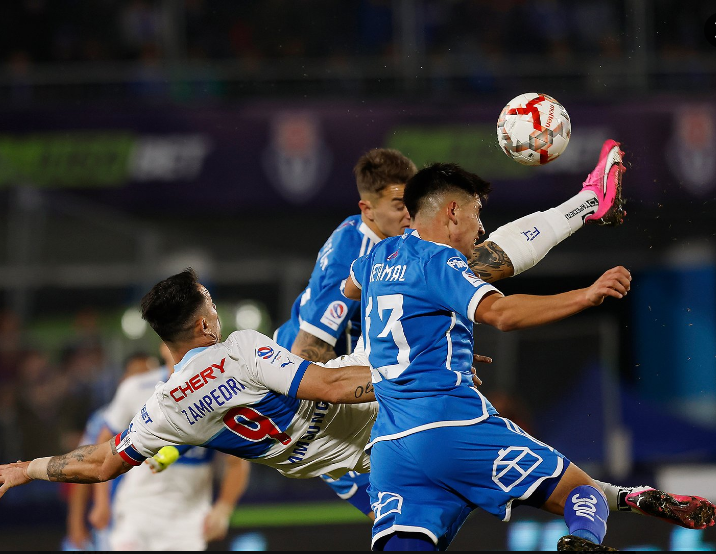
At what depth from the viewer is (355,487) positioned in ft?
19.8

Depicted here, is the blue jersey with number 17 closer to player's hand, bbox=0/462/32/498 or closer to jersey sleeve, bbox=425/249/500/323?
jersey sleeve, bbox=425/249/500/323

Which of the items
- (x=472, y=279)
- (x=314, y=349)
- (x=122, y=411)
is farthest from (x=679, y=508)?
(x=122, y=411)

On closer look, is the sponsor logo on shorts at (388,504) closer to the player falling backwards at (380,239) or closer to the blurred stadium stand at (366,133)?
the player falling backwards at (380,239)

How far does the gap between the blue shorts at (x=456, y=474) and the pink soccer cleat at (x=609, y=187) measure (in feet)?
4.42

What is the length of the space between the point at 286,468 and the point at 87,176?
10154 mm

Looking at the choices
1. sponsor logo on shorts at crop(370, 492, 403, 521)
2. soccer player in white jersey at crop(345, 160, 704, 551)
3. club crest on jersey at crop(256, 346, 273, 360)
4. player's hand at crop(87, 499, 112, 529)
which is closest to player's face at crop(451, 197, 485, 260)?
soccer player in white jersey at crop(345, 160, 704, 551)

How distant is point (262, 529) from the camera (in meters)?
10.6

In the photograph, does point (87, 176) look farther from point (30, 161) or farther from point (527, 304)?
point (527, 304)

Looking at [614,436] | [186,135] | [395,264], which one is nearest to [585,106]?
[614,436]

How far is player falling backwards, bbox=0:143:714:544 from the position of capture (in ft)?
15.5

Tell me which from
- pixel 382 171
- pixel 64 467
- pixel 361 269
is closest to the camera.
Result: pixel 361 269

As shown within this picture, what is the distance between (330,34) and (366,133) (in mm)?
1481

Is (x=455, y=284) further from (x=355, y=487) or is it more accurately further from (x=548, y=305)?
(x=355, y=487)

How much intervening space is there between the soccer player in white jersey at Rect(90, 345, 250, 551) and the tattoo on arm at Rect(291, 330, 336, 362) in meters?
1.93
